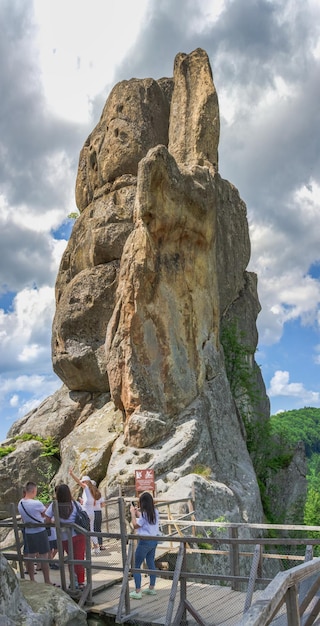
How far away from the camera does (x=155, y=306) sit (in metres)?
19.3

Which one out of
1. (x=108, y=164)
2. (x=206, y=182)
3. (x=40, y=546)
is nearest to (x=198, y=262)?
(x=206, y=182)

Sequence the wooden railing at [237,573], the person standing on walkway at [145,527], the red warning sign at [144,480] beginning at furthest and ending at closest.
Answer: the red warning sign at [144,480] < the person standing on walkway at [145,527] < the wooden railing at [237,573]

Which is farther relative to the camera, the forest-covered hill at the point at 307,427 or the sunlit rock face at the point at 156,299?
the forest-covered hill at the point at 307,427

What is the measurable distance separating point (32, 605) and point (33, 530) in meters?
1.97

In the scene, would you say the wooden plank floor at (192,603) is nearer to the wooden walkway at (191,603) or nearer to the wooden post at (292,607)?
the wooden walkway at (191,603)

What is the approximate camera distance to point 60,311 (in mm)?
24156

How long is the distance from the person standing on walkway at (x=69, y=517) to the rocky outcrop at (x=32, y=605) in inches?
35.7

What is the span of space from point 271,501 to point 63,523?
17.3 meters

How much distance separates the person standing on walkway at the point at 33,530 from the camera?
28.0 feet

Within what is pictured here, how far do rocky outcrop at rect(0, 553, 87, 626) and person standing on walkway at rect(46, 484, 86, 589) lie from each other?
91 cm

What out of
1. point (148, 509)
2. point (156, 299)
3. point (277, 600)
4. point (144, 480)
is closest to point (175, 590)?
point (148, 509)

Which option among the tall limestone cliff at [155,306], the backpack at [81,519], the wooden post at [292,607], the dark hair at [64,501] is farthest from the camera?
the tall limestone cliff at [155,306]

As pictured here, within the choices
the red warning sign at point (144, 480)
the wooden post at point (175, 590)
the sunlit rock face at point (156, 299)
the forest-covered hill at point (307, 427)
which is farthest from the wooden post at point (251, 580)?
the forest-covered hill at point (307, 427)

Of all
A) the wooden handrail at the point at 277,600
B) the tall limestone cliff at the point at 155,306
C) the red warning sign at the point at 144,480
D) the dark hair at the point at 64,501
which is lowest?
the wooden handrail at the point at 277,600
